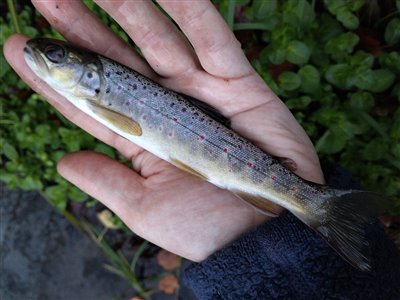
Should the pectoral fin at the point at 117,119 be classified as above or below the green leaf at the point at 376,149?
above

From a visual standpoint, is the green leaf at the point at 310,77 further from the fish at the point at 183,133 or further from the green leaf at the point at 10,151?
the green leaf at the point at 10,151

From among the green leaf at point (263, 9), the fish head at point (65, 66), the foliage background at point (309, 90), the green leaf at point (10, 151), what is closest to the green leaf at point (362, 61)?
the foliage background at point (309, 90)

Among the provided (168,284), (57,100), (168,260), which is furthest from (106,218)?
(57,100)

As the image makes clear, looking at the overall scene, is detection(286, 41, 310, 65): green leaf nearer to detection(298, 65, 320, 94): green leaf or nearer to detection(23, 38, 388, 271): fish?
detection(298, 65, 320, 94): green leaf

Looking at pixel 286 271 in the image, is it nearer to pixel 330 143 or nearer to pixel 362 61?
pixel 330 143

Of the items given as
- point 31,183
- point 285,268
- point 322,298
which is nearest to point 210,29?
point 285,268

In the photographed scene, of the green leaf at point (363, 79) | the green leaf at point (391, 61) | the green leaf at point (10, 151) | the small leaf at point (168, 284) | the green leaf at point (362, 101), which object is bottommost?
the small leaf at point (168, 284)

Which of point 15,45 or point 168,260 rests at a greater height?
point 15,45
